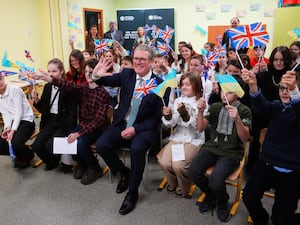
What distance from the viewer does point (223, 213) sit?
2354mm

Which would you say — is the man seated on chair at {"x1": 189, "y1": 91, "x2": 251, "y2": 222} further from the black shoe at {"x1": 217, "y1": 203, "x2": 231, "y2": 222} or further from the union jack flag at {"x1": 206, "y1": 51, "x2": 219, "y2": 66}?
the union jack flag at {"x1": 206, "y1": 51, "x2": 219, "y2": 66}

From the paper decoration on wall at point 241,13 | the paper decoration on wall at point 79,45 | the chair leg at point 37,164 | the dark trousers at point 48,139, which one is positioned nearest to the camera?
the dark trousers at point 48,139

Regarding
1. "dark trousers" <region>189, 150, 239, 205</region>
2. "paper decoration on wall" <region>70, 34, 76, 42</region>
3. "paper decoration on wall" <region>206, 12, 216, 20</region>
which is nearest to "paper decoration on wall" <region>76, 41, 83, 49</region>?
"paper decoration on wall" <region>70, 34, 76, 42</region>

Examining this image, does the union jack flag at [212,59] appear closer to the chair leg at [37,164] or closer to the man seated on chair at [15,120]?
the man seated on chair at [15,120]

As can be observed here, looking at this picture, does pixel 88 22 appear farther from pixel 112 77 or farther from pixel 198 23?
pixel 112 77

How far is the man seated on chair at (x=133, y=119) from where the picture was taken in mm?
2609

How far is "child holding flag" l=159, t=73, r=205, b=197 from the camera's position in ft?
8.32

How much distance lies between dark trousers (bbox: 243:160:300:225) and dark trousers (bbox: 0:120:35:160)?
2334mm

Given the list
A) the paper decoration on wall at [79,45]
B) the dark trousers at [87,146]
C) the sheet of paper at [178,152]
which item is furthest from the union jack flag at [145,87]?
the paper decoration on wall at [79,45]

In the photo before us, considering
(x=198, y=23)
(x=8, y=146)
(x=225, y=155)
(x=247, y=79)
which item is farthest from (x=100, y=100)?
(x=198, y=23)

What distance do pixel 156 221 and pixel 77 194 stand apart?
87 centimetres

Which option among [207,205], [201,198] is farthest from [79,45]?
[207,205]

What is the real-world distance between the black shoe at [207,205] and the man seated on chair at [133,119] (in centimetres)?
59

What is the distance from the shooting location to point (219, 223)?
7.58 ft
